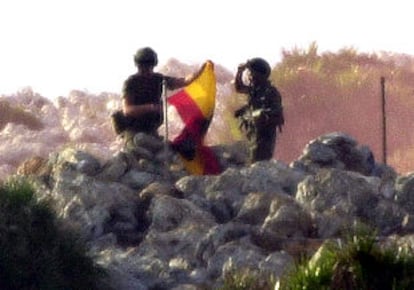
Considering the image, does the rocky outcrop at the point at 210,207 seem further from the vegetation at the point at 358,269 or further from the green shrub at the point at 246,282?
the vegetation at the point at 358,269

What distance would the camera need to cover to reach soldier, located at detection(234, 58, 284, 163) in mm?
36312

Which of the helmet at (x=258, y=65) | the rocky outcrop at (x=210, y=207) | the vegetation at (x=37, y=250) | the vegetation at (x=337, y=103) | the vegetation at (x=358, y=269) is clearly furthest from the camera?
Answer: the vegetation at (x=337, y=103)

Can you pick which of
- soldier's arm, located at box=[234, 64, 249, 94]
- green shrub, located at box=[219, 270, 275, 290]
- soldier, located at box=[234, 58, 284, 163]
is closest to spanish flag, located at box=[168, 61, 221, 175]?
soldier, located at box=[234, 58, 284, 163]

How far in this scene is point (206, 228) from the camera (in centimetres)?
3409

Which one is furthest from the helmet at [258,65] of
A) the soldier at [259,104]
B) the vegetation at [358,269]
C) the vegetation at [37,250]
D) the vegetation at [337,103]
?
the vegetation at [337,103]

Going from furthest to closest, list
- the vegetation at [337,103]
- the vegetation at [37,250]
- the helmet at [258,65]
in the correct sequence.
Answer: the vegetation at [337,103] → the helmet at [258,65] → the vegetation at [37,250]

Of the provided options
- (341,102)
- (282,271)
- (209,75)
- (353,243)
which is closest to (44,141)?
(341,102)

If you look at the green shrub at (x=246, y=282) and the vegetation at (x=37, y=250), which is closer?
the green shrub at (x=246, y=282)

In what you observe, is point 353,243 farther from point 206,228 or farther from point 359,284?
point 206,228

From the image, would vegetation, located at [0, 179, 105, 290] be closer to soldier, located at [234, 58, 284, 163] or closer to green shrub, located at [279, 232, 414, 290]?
soldier, located at [234, 58, 284, 163]

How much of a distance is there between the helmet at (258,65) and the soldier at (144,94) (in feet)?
3.99

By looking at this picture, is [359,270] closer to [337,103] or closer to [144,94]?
[144,94]

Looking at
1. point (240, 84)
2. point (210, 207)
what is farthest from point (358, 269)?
point (240, 84)

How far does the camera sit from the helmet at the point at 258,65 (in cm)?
3609
